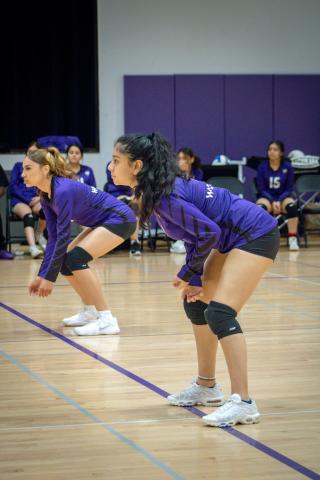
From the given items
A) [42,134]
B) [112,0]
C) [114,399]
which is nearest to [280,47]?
[112,0]

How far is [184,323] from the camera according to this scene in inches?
261

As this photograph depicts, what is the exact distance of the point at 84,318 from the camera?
6547 mm

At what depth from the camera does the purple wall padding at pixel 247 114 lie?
14906 mm

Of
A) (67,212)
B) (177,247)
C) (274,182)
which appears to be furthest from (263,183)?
(67,212)

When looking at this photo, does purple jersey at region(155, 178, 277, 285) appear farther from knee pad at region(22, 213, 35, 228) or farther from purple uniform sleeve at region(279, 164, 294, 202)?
purple uniform sleeve at region(279, 164, 294, 202)

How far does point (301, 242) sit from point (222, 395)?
950cm

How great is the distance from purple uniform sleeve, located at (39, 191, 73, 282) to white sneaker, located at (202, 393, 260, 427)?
142 cm

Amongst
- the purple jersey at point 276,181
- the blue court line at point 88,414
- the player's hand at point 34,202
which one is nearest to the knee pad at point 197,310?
the blue court line at point 88,414

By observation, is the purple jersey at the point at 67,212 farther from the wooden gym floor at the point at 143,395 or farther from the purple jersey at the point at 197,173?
the purple jersey at the point at 197,173

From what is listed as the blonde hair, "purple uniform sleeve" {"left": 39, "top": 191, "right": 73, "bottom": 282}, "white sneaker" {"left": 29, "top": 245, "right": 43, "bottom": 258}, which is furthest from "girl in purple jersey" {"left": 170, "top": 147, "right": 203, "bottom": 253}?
"purple uniform sleeve" {"left": 39, "top": 191, "right": 73, "bottom": 282}

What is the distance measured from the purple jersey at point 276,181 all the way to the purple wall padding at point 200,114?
252 cm

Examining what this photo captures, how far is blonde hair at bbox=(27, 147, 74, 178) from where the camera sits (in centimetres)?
589

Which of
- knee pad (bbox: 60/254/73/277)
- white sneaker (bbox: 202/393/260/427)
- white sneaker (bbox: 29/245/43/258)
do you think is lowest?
white sneaker (bbox: 29/245/43/258)

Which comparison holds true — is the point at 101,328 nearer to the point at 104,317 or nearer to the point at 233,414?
the point at 104,317
